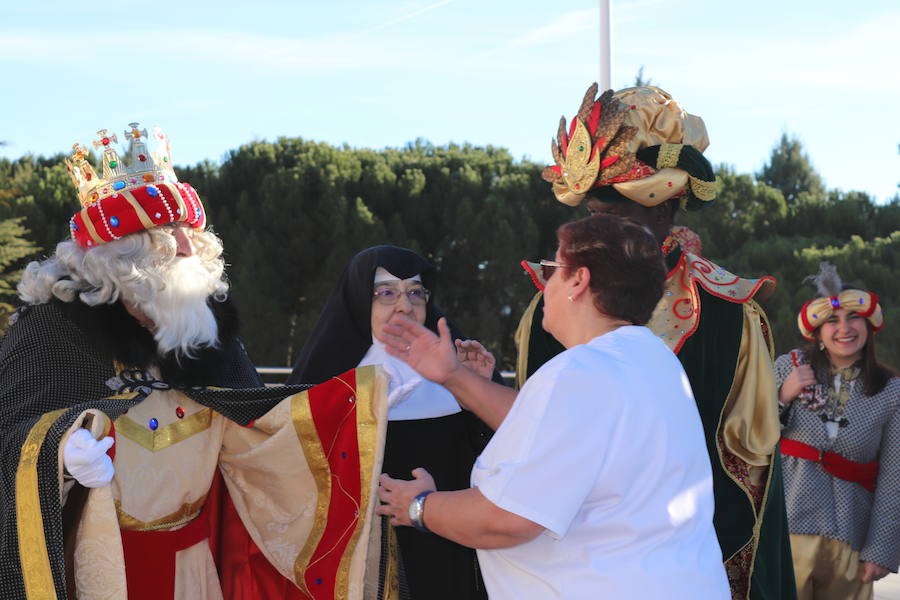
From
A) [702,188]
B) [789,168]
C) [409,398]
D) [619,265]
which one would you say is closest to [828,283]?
[702,188]

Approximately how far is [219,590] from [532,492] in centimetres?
176

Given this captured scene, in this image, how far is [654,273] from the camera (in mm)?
2348

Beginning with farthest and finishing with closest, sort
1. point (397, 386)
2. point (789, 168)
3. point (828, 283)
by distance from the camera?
point (789, 168) < point (828, 283) < point (397, 386)

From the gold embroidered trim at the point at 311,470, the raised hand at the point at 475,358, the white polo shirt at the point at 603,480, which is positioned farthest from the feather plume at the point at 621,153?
the gold embroidered trim at the point at 311,470

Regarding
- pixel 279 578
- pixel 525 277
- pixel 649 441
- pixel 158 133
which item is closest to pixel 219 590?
pixel 279 578

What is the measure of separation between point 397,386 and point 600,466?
1.51 metres

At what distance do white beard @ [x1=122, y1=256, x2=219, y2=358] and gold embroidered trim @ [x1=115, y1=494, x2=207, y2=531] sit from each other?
502 mm

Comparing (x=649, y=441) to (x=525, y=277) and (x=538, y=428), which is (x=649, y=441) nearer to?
(x=538, y=428)

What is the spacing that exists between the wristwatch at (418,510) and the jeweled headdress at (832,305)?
327cm

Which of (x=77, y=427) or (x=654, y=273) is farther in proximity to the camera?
(x=77, y=427)

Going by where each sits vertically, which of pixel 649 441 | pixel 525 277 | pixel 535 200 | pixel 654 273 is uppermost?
pixel 654 273

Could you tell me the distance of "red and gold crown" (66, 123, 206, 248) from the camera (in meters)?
3.29

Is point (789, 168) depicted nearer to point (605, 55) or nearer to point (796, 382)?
point (605, 55)

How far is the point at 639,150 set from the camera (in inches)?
129
